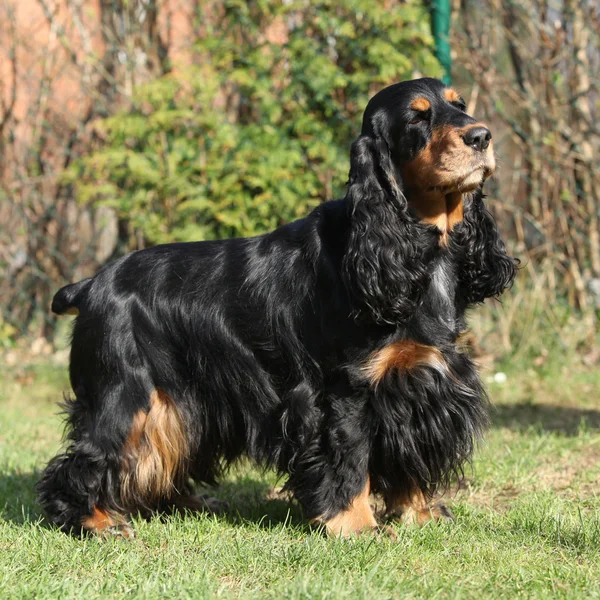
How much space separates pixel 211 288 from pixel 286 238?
1.22 feet

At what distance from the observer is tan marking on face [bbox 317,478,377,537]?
3297mm

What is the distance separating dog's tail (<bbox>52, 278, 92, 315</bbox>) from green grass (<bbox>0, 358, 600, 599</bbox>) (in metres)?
0.91

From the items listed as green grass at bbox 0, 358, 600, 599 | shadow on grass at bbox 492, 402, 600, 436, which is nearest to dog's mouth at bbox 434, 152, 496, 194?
green grass at bbox 0, 358, 600, 599

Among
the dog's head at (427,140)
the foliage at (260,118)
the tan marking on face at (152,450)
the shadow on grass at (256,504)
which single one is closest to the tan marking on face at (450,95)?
the dog's head at (427,140)

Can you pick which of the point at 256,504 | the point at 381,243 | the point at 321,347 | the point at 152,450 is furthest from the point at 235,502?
the point at 381,243

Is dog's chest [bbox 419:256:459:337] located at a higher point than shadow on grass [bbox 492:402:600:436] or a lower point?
higher

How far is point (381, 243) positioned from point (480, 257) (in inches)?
22.1

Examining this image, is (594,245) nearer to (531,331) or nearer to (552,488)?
(531,331)

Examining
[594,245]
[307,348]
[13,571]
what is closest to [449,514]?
[307,348]

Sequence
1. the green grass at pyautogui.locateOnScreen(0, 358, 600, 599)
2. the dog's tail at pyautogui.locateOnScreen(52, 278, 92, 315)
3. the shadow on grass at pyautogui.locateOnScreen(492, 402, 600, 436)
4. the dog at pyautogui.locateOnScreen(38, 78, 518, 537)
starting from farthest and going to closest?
the shadow on grass at pyautogui.locateOnScreen(492, 402, 600, 436) < the dog's tail at pyautogui.locateOnScreen(52, 278, 92, 315) < the dog at pyautogui.locateOnScreen(38, 78, 518, 537) < the green grass at pyautogui.locateOnScreen(0, 358, 600, 599)

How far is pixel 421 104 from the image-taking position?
3330 mm

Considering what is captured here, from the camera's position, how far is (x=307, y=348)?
3404 mm

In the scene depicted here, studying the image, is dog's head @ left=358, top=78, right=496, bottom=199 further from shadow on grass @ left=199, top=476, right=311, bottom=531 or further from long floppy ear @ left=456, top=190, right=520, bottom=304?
shadow on grass @ left=199, top=476, right=311, bottom=531

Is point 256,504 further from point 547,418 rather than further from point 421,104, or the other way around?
point 547,418
